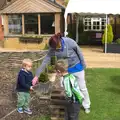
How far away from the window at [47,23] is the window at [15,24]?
1412 millimetres

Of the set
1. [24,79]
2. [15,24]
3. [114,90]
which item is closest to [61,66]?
[24,79]

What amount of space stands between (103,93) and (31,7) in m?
12.6

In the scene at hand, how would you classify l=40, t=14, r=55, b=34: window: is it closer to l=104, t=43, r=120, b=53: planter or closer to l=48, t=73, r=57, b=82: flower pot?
l=104, t=43, r=120, b=53: planter

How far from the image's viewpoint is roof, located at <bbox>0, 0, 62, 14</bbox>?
19719mm

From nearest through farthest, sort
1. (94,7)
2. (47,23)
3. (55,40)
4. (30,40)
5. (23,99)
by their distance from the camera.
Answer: (55,40), (23,99), (94,7), (30,40), (47,23)

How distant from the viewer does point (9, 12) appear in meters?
20.3

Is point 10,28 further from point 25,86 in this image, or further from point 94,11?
point 25,86

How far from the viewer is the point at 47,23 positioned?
20266 mm

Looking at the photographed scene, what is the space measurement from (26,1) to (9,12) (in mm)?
1229

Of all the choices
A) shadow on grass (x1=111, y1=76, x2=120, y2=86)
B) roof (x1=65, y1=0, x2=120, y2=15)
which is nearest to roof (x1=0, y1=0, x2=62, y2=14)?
roof (x1=65, y1=0, x2=120, y2=15)

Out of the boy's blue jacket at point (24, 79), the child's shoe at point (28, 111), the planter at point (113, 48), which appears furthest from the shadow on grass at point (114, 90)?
the planter at point (113, 48)

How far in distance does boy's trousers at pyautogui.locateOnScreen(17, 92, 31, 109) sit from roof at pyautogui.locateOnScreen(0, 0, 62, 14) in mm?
13627

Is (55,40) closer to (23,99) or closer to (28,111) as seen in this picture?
(23,99)

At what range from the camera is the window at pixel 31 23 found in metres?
20.5
